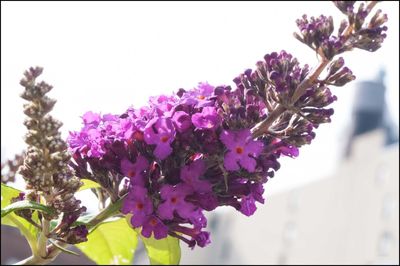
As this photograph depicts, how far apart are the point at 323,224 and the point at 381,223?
1.18 metres

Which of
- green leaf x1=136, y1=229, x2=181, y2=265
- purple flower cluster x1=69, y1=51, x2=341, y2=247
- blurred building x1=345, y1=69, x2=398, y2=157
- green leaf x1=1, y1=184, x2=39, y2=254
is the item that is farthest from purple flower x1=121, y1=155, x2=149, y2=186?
blurred building x1=345, y1=69, x2=398, y2=157

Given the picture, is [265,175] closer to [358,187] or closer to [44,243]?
[44,243]

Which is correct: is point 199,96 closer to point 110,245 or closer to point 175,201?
point 175,201

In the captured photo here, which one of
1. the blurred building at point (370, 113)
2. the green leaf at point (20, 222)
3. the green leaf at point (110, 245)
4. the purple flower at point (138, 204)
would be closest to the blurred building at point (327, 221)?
the blurred building at point (370, 113)

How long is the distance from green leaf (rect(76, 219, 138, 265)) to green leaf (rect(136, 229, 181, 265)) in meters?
0.04

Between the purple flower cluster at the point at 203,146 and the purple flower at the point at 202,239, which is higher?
the purple flower cluster at the point at 203,146

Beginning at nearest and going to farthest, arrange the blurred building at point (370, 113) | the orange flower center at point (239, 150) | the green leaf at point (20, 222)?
the orange flower center at point (239, 150) < the green leaf at point (20, 222) < the blurred building at point (370, 113)

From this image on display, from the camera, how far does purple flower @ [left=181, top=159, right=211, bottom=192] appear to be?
497 millimetres

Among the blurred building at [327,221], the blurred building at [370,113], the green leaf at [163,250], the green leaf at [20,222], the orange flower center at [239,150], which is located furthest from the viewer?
the blurred building at [327,221]

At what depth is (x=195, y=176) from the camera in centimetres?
50

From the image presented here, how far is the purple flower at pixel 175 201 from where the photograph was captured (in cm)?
49

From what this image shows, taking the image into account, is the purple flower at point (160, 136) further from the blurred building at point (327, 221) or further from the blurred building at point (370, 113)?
the blurred building at point (327, 221)

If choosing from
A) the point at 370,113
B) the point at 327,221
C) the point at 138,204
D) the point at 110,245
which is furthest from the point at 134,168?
the point at 327,221

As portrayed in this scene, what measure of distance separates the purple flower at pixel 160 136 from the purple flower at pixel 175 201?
0.09 feet
